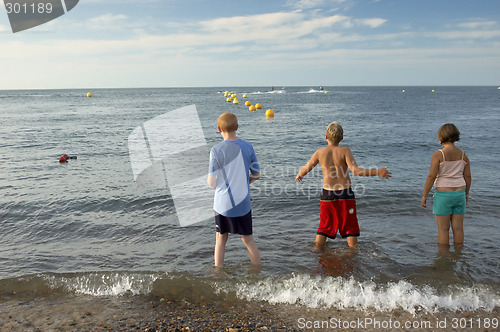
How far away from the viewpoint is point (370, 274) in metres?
4.86

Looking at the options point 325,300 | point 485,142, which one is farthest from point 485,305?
point 485,142

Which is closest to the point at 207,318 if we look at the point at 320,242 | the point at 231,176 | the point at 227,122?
the point at 231,176

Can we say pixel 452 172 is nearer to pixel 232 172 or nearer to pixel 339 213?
pixel 339 213

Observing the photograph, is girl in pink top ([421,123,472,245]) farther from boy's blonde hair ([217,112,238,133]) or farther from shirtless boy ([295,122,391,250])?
boy's blonde hair ([217,112,238,133])

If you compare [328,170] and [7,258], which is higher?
[328,170]

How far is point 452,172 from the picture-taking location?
201 inches

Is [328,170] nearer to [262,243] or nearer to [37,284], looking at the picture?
[262,243]

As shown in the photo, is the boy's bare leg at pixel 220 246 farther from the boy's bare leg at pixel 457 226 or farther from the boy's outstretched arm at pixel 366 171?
the boy's bare leg at pixel 457 226

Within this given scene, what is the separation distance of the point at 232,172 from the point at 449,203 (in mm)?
3283

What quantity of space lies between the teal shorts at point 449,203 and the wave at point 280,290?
122cm

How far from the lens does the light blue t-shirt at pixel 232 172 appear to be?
168 inches

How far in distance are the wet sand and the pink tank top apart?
1830 mm

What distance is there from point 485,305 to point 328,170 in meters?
2.43

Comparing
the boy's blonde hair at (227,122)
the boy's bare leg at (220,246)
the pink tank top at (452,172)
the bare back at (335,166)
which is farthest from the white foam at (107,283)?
the pink tank top at (452,172)
